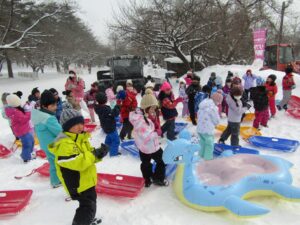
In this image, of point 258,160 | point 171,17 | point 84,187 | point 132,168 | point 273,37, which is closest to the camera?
point 84,187

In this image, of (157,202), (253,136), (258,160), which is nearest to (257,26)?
(253,136)

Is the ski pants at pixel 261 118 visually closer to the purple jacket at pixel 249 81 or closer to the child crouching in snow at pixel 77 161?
the purple jacket at pixel 249 81

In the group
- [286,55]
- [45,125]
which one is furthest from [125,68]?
[45,125]

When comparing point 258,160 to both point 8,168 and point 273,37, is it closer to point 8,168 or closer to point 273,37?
point 8,168

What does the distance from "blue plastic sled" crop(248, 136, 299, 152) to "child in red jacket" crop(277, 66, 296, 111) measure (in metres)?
3.01

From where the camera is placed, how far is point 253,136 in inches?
229

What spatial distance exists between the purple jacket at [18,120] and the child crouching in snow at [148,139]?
259 cm

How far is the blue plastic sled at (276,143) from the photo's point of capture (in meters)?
5.23

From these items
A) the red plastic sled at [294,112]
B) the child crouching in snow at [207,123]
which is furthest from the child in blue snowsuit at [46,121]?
the red plastic sled at [294,112]

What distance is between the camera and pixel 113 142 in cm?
533

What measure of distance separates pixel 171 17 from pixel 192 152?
12.9 m

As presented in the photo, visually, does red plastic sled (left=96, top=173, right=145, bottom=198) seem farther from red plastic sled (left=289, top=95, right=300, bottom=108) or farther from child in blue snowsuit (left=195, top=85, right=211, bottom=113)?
red plastic sled (left=289, top=95, right=300, bottom=108)

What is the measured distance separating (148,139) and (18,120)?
2.90 metres

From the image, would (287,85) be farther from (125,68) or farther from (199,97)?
(125,68)
